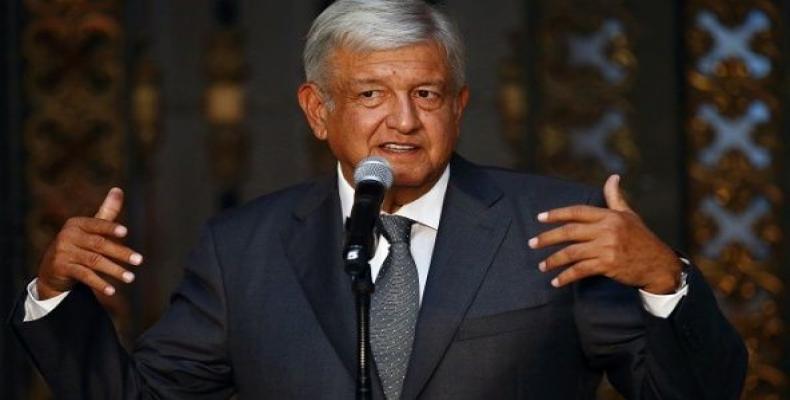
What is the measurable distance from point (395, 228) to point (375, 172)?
546mm

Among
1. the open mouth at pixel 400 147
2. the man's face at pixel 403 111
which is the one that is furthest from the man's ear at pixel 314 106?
the open mouth at pixel 400 147

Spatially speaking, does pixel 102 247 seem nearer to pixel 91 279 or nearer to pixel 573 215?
pixel 91 279

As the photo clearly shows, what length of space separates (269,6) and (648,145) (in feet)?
4.10

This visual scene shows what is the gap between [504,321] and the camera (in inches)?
129

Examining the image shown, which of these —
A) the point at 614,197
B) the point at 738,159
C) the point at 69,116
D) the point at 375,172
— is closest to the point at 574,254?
the point at 614,197

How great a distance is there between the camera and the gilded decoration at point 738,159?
587 centimetres

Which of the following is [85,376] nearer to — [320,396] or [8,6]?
[320,396]

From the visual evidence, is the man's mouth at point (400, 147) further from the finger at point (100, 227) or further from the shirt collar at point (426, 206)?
the finger at point (100, 227)

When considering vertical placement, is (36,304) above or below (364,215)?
below

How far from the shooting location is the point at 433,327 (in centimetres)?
328

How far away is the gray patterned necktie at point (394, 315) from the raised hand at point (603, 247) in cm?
37

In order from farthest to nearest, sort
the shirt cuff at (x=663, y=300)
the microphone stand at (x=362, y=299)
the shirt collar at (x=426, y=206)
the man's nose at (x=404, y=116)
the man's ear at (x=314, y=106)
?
the man's ear at (x=314, y=106), the shirt collar at (x=426, y=206), the man's nose at (x=404, y=116), the shirt cuff at (x=663, y=300), the microphone stand at (x=362, y=299)

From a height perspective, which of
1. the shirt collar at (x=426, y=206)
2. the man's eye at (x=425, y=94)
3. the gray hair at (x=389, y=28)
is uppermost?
the gray hair at (x=389, y=28)

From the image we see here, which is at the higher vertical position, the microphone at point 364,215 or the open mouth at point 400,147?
the microphone at point 364,215
